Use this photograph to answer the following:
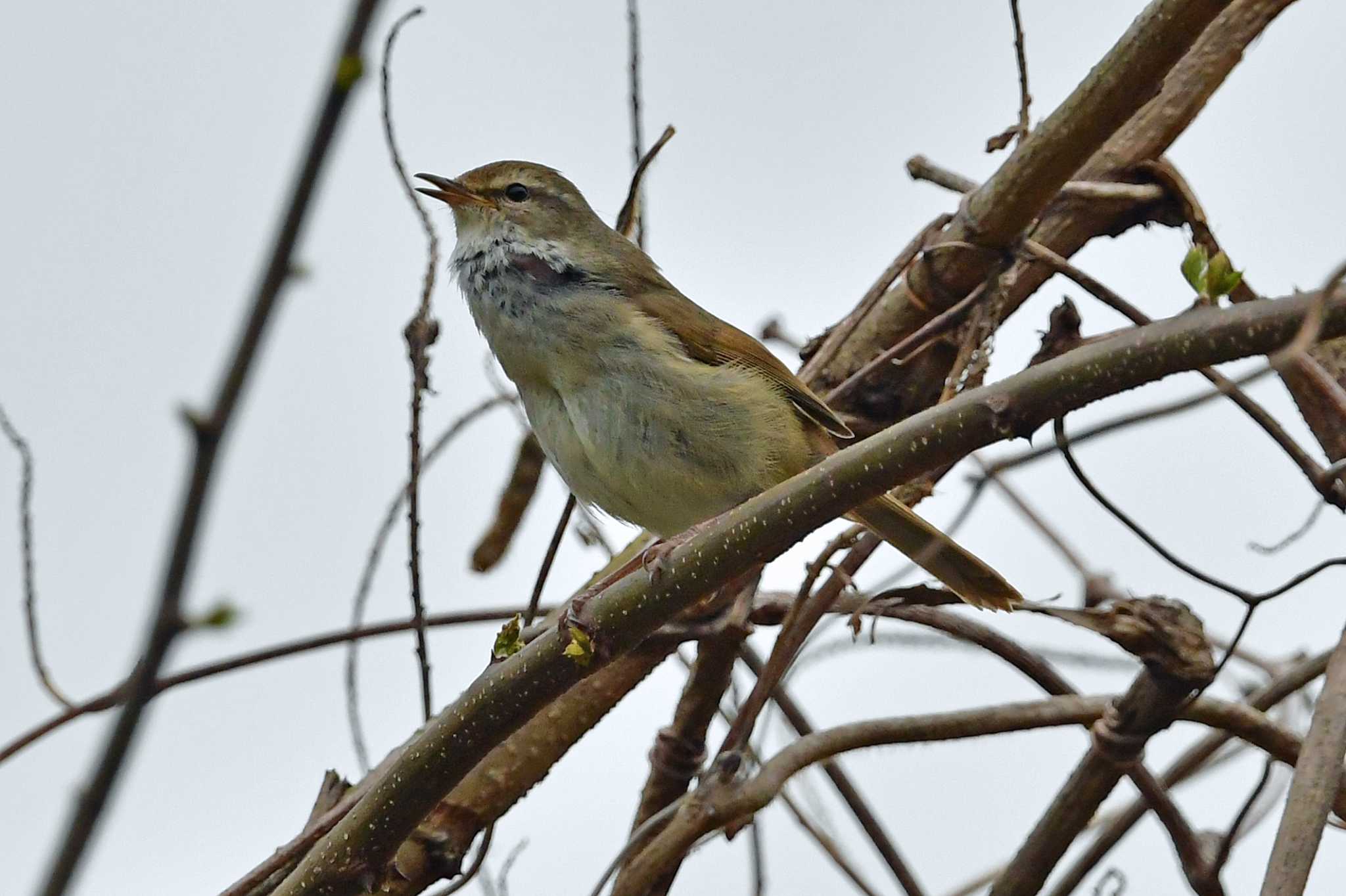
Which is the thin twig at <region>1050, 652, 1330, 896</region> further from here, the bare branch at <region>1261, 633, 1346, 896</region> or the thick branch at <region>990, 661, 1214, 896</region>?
the bare branch at <region>1261, 633, 1346, 896</region>

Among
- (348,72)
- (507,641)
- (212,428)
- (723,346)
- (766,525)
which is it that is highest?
(723,346)

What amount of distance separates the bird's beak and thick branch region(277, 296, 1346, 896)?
2.04 m

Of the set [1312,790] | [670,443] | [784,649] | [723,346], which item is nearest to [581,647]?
[784,649]

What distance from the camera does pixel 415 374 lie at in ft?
9.18

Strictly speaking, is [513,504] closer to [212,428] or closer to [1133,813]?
[1133,813]

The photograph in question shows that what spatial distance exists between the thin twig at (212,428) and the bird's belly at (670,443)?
8.11 feet

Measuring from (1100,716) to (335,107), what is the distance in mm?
2225

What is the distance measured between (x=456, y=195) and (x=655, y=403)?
103 centimetres

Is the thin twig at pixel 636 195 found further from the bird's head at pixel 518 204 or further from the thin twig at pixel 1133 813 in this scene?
the thin twig at pixel 1133 813

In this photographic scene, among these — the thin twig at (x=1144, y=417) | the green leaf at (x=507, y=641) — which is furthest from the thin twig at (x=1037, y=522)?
the green leaf at (x=507, y=641)

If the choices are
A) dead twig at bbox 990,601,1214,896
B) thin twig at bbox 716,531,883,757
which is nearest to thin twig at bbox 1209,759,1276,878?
dead twig at bbox 990,601,1214,896

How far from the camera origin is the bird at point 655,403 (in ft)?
11.0

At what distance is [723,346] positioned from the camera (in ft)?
11.8

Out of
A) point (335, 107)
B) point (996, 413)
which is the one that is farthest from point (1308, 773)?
point (335, 107)
